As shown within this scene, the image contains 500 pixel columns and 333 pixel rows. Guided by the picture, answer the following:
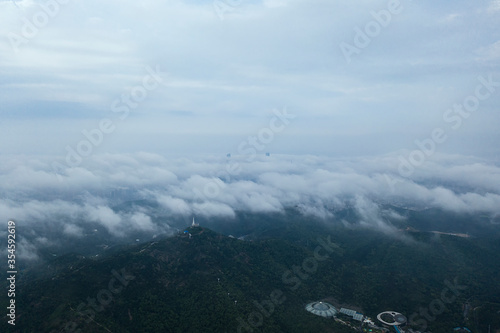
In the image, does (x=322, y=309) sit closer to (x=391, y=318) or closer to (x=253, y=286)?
(x=391, y=318)

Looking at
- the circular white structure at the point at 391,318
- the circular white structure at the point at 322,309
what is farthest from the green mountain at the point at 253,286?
the circular white structure at the point at 322,309

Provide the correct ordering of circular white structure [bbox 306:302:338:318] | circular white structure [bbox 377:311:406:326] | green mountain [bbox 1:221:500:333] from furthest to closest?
circular white structure [bbox 306:302:338:318], circular white structure [bbox 377:311:406:326], green mountain [bbox 1:221:500:333]

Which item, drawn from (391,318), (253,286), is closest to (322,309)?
(391,318)

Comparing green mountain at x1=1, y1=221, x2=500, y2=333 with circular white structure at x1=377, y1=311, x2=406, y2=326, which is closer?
green mountain at x1=1, y1=221, x2=500, y2=333

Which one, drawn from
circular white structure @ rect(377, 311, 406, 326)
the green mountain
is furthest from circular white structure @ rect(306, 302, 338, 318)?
circular white structure @ rect(377, 311, 406, 326)

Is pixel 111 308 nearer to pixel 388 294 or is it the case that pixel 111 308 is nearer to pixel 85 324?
pixel 85 324

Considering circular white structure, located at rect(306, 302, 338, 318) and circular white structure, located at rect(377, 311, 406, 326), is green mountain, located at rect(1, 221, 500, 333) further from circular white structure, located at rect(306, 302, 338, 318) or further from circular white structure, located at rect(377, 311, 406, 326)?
circular white structure, located at rect(306, 302, 338, 318)
